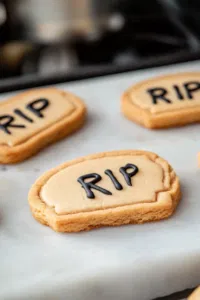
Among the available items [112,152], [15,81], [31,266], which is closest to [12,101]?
[15,81]

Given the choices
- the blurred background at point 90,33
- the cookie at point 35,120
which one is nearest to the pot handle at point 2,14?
the blurred background at point 90,33

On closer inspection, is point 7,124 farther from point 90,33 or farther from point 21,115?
point 90,33

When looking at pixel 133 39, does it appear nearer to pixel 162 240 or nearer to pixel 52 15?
pixel 52 15

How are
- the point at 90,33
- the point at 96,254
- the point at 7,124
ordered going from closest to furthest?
1. the point at 96,254
2. the point at 7,124
3. the point at 90,33

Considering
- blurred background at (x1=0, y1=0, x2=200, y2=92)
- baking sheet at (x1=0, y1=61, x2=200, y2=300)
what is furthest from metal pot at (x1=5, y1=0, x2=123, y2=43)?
baking sheet at (x1=0, y1=61, x2=200, y2=300)

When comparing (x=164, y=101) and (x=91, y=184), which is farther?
(x=164, y=101)

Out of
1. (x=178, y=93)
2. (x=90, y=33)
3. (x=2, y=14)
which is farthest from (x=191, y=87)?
(x=2, y=14)

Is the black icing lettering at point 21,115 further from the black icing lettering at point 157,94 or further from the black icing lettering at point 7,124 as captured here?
the black icing lettering at point 157,94
